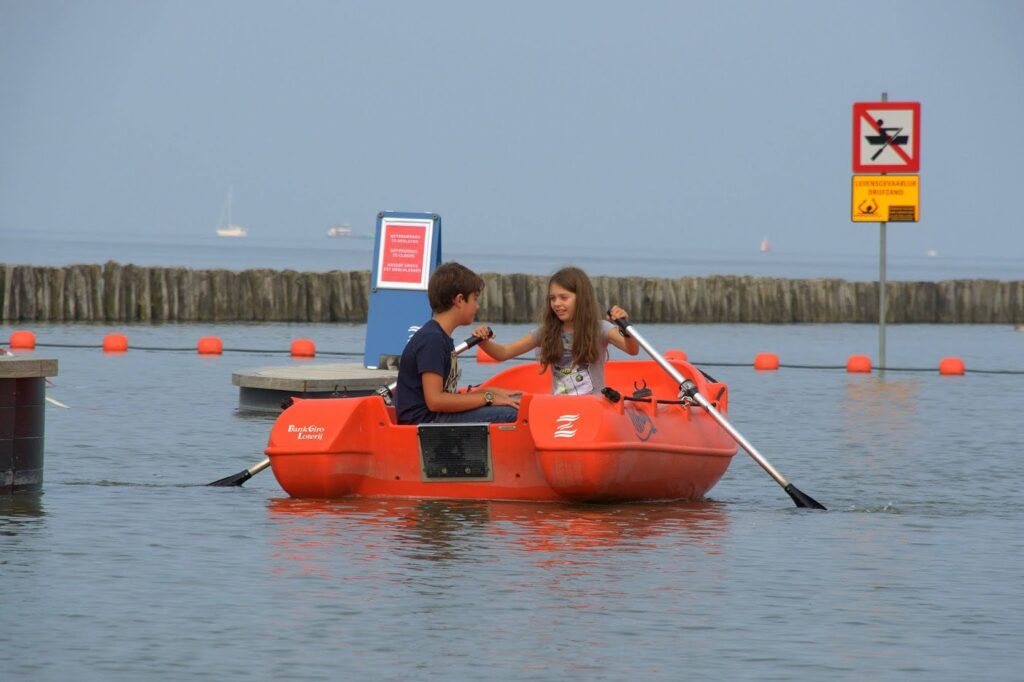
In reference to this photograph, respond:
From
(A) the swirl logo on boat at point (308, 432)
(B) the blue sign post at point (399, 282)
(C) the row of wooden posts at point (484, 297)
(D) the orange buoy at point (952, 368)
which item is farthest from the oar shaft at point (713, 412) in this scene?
(C) the row of wooden posts at point (484, 297)

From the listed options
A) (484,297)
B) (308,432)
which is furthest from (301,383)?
(484,297)

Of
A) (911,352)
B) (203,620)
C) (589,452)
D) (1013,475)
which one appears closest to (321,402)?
(589,452)

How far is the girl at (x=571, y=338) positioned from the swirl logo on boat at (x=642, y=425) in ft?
1.67

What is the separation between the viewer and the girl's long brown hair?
1198cm

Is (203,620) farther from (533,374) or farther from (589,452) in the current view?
(533,374)

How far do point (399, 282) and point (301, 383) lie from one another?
278 centimetres

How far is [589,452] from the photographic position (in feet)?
37.1

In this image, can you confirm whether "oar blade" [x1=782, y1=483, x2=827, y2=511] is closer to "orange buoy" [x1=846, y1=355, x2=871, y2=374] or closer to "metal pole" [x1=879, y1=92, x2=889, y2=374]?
"metal pole" [x1=879, y1=92, x2=889, y2=374]

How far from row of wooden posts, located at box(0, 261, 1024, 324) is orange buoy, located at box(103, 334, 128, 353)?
759 centimetres

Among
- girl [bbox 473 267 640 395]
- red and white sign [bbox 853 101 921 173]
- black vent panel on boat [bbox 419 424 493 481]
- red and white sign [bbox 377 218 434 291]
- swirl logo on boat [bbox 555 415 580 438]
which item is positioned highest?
red and white sign [bbox 853 101 921 173]

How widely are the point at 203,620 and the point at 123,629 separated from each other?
35cm

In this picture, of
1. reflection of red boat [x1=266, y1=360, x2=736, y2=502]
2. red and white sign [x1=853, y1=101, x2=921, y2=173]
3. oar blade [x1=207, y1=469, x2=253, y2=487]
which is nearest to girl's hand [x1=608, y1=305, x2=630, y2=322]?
reflection of red boat [x1=266, y1=360, x2=736, y2=502]

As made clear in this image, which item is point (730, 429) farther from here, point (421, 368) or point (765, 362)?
point (765, 362)

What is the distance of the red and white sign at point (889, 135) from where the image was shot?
2338cm
